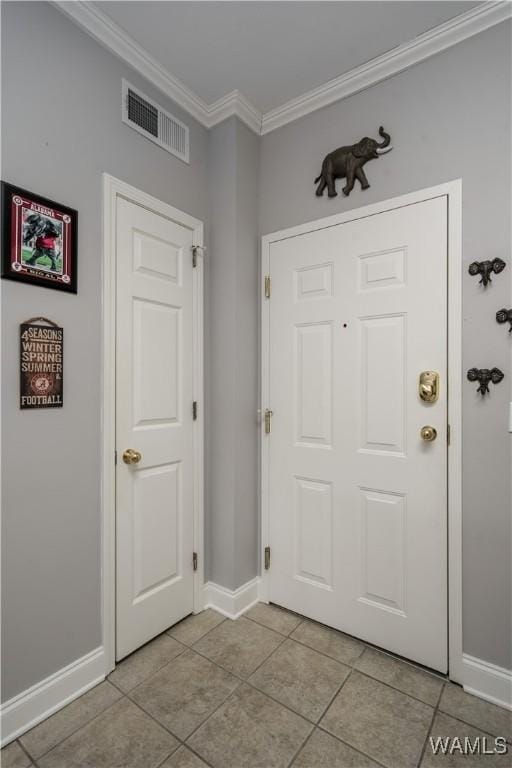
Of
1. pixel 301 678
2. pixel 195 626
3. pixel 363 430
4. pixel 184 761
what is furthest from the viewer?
pixel 195 626

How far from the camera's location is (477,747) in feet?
4.36

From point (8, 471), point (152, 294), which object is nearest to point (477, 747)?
point (8, 471)

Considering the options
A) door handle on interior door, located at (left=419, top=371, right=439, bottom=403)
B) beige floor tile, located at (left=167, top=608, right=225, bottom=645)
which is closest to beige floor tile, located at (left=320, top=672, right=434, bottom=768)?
beige floor tile, located at (left=167, top=608, right=225, bottom=645)

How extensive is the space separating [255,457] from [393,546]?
87 cm

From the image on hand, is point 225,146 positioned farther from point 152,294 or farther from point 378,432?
point 378,432

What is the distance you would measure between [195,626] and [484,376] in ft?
6.12

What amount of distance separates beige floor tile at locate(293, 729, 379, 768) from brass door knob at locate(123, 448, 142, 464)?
1.24 m

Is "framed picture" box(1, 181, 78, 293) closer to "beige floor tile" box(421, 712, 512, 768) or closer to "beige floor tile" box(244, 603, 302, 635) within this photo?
"beige floor tile" box(244, 603, 302, 635)

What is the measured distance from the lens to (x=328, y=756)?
1293 mm

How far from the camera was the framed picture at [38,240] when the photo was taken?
4.46ft

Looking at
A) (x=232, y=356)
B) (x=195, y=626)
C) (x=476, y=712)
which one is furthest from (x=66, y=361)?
(x=476, y=712)

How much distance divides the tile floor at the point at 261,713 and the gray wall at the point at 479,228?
33 cm

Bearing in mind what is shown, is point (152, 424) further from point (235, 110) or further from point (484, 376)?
Result: point (235, 110)

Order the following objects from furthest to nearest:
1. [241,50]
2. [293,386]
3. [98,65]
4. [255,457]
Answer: [255,457] → [293,386] → [241,50] → [98,65]
